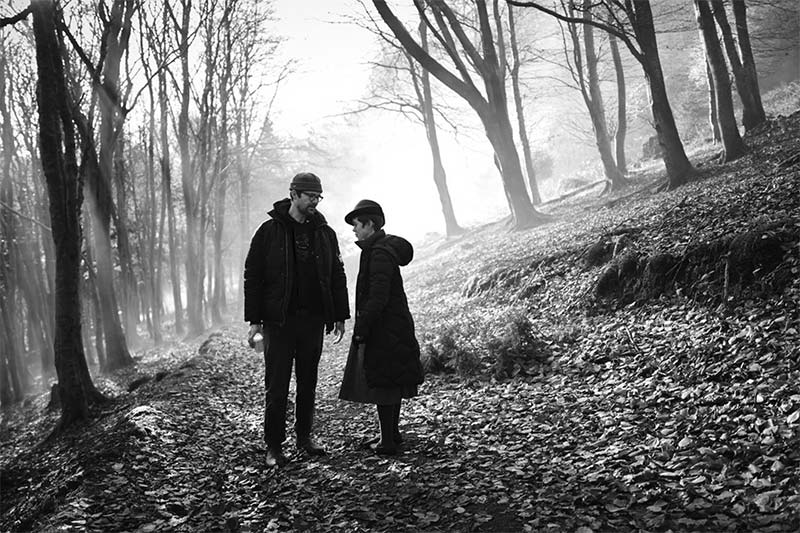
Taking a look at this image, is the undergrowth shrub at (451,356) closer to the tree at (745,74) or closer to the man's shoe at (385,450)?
the man's shoe at (385,450)

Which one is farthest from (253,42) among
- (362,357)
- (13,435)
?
(362,357)

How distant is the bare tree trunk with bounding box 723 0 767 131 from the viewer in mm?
15389

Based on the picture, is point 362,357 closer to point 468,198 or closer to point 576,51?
point 576,51

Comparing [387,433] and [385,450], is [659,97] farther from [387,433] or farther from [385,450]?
[385,450]

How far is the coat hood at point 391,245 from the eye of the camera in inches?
203

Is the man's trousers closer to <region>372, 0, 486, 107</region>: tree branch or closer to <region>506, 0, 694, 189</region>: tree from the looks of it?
<region>506, 0, 694, 189</region>: tree

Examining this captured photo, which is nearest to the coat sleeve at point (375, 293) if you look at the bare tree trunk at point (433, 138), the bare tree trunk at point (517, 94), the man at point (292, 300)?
the man at point (292, 300)

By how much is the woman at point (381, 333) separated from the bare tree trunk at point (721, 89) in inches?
444

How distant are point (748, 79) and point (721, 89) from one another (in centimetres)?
276

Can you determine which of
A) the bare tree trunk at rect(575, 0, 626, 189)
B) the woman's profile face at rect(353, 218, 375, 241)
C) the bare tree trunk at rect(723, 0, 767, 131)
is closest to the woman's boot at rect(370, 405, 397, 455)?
the woman's profile face at rect(353, 218, 375, 241)

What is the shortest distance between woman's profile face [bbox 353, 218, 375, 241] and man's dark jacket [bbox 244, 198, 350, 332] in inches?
16.4

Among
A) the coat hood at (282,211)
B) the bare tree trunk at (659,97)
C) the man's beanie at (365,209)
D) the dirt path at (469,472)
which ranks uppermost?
the bare tree trunk at (659,97)

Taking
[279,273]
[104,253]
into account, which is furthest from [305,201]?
[104,253]

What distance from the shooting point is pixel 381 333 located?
5148 mm
